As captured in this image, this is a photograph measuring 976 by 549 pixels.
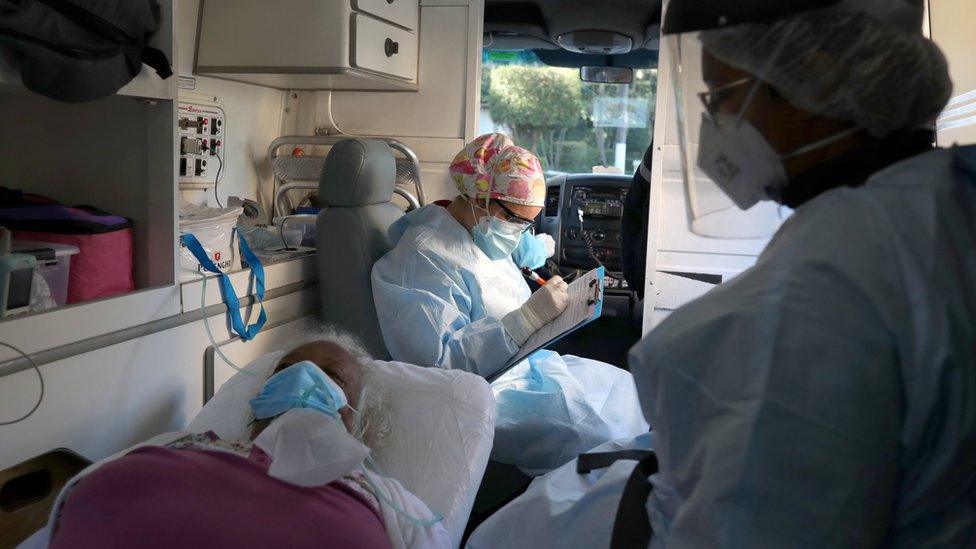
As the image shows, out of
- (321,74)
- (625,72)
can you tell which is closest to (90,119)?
(321,74)

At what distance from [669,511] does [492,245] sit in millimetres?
1777

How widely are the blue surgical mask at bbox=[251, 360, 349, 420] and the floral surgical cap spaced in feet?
3.72

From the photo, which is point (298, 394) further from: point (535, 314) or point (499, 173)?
point (499, 173)

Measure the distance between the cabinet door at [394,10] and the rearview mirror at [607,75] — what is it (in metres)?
1.02

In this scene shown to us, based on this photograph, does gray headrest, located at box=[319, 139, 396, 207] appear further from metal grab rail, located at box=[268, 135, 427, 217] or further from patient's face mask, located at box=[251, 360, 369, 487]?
patient's face mask, located at box=[251, 360, 369, 487]

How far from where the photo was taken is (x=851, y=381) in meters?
0.80

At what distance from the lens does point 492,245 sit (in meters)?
2.77

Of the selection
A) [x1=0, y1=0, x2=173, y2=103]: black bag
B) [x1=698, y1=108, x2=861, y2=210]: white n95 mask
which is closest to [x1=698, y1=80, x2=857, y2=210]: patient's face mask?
[x1=698, y1=108, x2=861, y2=210]: white n95 mask

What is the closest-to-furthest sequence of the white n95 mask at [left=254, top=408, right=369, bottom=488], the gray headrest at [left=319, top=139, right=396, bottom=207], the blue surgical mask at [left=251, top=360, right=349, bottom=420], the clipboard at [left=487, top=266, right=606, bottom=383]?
the white n95 mask at [left=254, top=408, right=369, bottom=488] → the blue surgical mask at [left=251, top=360, right=349, bottom=420] → the clipboard at [left=487, top=266, right=606, bottom=383] → the gray headrest at [left=319, top=139, right=396, bottom=207]

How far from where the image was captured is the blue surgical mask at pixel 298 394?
1.68 meters

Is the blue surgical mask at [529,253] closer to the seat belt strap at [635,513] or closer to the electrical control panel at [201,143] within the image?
the electrical control panel at [201,143]

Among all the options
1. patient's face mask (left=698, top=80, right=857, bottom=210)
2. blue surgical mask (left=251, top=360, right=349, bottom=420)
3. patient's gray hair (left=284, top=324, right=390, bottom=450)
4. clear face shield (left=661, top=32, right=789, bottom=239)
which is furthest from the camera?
patient's gray hair (left=284, top=324, right=390, bottom=450)

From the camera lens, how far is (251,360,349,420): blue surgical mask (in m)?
1.68

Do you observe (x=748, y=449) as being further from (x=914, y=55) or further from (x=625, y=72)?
(x=625, y=72)
